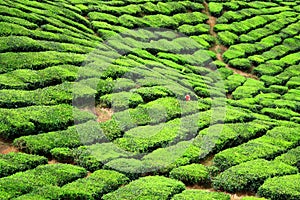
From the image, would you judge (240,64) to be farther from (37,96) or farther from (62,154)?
(62,154)

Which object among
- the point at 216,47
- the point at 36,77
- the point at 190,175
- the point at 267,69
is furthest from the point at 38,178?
the point at 216,47

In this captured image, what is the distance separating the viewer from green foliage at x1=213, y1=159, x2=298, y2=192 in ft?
40.0

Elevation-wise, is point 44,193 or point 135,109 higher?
point 135,109

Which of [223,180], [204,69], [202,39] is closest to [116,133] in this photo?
[223,180]

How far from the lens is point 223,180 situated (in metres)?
12.3

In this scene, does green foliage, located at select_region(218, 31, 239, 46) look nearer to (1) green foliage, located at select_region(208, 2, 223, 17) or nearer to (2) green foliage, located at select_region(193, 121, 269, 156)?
→ (1) green foliage, located at select_region(208, 2, 223, 17)

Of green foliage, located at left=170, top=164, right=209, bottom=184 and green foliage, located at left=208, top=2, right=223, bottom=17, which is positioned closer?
green foliage, located at left=170, top=164, right=209, bottom=184

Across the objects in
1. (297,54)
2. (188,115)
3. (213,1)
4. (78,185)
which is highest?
(213,1)

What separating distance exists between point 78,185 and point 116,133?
296cm

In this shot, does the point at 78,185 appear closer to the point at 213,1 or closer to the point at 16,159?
the point at 16,159

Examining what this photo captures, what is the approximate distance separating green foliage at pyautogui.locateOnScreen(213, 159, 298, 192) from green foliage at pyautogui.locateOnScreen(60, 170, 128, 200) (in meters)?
2.98

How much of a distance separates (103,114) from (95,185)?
390 cm

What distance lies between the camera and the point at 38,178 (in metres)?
10.6

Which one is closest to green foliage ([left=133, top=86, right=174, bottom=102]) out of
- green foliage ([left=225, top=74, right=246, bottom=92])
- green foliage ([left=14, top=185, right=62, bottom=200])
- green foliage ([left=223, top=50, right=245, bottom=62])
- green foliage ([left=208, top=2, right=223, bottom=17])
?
green foliage ([left=225, top=74, right=246, bottom=92])
